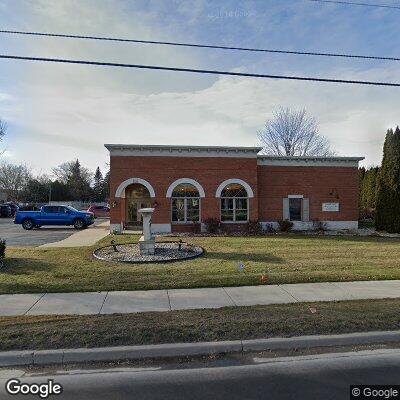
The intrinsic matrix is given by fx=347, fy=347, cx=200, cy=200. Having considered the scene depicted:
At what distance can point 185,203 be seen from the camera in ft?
68.6

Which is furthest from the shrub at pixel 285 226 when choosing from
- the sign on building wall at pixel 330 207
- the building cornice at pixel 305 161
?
the building cornice at pixel 305 161

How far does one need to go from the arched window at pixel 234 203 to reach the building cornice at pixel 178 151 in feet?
6.51

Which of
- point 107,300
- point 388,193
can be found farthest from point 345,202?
point 107,300

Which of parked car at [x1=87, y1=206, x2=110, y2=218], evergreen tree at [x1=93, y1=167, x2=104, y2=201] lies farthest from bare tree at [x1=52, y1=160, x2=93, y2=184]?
Answer: parked car at [x1=87, y1=206, x2=110, y2=218]

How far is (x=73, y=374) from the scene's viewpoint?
4395 millimetres

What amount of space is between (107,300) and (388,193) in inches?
804

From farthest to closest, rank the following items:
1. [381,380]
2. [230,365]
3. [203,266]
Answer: [203,266], [230,365], [381,380]

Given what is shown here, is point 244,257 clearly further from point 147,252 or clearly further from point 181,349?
point 181,349

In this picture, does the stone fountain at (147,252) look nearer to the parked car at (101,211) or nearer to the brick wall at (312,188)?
the brick wall at (312,188)

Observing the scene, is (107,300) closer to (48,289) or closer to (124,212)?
(48,289)

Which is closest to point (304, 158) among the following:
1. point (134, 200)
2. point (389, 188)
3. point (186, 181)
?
point (389, 188)

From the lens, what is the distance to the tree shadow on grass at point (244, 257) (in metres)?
11.6

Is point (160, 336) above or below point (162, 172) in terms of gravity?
below

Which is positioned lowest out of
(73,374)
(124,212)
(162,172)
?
(73,374)
